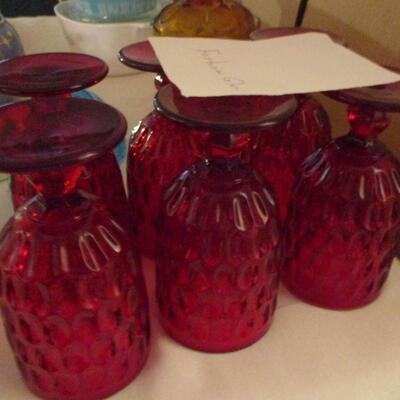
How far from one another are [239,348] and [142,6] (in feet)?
2.01

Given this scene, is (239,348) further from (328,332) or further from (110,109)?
(110,109)

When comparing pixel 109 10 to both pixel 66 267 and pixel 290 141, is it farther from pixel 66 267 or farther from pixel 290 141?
pixel 66 267

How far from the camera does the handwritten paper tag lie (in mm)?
312

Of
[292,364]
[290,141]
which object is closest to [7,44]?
[290,141]

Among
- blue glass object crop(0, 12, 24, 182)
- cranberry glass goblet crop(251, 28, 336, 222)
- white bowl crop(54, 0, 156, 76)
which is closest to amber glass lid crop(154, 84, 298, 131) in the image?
cranberry glass goblet crop(251, 28, 336, 222)

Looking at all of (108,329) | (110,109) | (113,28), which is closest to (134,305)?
(108,329)

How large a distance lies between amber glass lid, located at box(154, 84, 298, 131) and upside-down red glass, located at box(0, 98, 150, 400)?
0.11 ft

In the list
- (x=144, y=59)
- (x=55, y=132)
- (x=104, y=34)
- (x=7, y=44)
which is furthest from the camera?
(x=104, y=34)

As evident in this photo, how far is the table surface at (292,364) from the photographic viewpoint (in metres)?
0.35

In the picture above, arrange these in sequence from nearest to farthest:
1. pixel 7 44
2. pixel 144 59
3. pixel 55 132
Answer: pixel 55 132 → pixel 144 59 → pixel 7 44

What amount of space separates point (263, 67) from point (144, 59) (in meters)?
0.09

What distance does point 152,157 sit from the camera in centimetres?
43

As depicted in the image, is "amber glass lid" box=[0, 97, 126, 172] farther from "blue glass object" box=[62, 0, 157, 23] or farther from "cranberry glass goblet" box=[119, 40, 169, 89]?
"blue glass object" box=[62, 0, 157, 23]

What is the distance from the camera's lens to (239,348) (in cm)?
39
